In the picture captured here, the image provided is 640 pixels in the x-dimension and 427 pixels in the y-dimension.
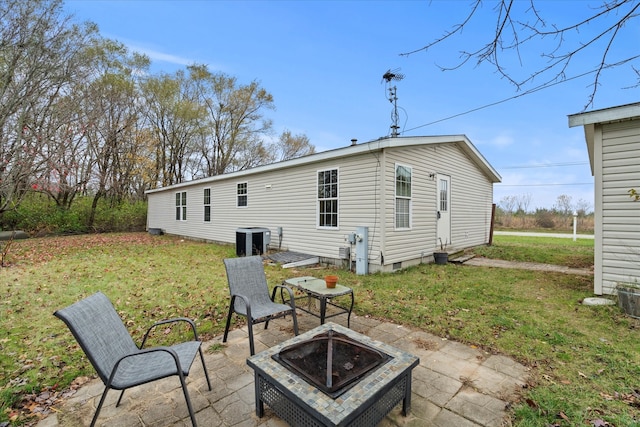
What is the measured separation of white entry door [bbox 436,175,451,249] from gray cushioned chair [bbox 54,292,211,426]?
7.83 m

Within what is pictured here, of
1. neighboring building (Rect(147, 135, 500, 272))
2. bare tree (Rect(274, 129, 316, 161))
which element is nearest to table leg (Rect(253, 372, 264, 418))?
neighboring building (Rect(147, 135, 500, 272))

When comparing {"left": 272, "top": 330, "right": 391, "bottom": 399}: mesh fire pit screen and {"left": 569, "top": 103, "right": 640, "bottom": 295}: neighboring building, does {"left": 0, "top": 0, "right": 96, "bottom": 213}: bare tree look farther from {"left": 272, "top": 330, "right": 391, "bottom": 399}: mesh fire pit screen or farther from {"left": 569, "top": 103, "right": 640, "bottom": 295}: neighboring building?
{"left": 569, "top": 103, "right": 640, "bottom": 295}: neighboring building

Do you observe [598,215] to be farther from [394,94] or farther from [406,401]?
[394,94]

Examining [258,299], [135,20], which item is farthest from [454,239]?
Result: [135,20]

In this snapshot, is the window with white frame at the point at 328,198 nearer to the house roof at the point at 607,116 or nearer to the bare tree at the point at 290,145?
the house roof at the point at 607,116

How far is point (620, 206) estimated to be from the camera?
4637 millimetres

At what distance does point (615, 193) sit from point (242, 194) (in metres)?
10.0

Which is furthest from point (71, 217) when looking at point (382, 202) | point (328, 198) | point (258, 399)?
point (258, 399)

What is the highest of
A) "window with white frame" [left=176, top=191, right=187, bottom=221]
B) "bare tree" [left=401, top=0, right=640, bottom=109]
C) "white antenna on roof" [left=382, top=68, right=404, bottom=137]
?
"white antenna on roof" [left=382, top=68, right=404, bottom=137]

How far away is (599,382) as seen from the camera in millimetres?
2418

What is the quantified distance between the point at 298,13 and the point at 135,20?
7.69 metres

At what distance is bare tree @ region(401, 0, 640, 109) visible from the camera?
6.96 feet

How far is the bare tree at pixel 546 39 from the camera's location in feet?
6.96

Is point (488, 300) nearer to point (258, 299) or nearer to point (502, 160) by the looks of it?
point (258, 299)
